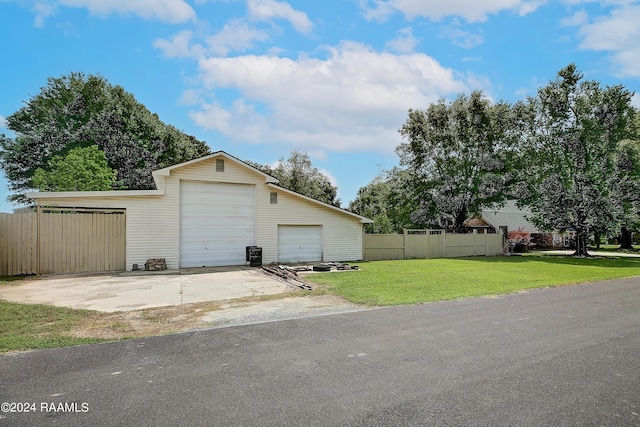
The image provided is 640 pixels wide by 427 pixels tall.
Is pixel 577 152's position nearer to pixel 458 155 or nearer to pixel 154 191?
pixel 458 155

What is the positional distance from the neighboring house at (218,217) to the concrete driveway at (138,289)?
1.87m

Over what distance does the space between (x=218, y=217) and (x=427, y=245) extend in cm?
1355

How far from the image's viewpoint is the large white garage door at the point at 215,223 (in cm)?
1609

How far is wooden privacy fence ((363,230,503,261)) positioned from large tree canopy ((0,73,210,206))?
20387 mm

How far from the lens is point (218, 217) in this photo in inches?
659

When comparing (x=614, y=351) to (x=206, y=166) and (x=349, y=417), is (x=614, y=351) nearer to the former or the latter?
(x=349, y=417)

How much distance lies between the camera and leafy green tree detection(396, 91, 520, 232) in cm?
2753

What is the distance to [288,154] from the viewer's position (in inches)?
A: 1481

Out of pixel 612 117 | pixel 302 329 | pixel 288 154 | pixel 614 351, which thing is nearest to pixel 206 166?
pixel 302 329

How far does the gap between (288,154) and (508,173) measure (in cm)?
2060

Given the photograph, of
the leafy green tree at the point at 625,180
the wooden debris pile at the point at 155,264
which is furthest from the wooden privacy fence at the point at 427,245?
the wooden debris pile at the point at 155,264

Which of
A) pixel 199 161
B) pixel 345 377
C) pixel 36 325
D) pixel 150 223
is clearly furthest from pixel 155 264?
pixel 345 377

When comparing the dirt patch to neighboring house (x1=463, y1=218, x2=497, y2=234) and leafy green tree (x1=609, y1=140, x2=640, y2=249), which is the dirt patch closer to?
leafy green tree (x1=609, y1=140, x2=640, y2=249)

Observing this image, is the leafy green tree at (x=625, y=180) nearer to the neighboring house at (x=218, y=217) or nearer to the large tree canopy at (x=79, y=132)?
the neighboring house at (x=218, y=217)
